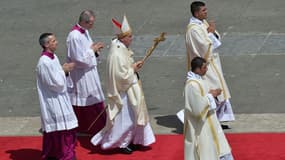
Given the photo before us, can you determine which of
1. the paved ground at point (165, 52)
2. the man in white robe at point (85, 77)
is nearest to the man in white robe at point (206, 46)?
the paved ground at point (165, 52)

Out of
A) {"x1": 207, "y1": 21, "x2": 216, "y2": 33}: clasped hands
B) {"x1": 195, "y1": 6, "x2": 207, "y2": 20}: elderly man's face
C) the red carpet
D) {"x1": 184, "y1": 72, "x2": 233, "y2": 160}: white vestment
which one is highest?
{"x1": 195, "y1": 6, "x2": 207, "y2": 20}: elderly man's face

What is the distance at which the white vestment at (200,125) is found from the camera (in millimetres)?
11023

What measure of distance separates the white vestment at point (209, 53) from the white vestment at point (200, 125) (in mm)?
2162

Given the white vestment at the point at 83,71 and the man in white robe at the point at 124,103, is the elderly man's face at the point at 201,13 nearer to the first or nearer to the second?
the man in white robe at the point at 124,103

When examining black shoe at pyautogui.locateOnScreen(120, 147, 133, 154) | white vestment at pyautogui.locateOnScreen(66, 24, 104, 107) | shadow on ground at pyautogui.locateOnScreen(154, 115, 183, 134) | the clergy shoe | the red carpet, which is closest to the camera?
the red carpet

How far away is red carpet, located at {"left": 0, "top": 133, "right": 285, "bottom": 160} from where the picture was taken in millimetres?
12500

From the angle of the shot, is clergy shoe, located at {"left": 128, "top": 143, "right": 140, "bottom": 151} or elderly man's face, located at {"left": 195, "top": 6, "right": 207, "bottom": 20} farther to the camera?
elderly man's face, located at {"left": 195, "top": 6, "right": 207, "bottom": 20}

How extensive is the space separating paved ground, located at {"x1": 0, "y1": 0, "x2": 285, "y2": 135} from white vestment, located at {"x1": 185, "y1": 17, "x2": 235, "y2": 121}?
401mm

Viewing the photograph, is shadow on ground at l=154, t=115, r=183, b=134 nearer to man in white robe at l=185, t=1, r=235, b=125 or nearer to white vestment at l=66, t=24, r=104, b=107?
man in white robe at l=185, t=1, r=235, b=125

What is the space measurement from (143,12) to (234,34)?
3066 mm

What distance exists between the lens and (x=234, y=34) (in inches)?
736

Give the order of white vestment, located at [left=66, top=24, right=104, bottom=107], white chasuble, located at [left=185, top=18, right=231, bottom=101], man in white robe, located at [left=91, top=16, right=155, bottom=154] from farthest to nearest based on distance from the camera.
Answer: white chasuble, located at [left=185, top=18, right=231, bottom=101], white vestment, located at [left=66, top=24, right=104, bottom=107], man in white robe, located at [left=91, top=16, right=155, bottom=154]

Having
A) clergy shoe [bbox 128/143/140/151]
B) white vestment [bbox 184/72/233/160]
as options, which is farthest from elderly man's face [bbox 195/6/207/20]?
white vestment [bbox 184/72/233/160]

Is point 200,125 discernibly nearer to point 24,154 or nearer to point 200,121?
point 200,121
